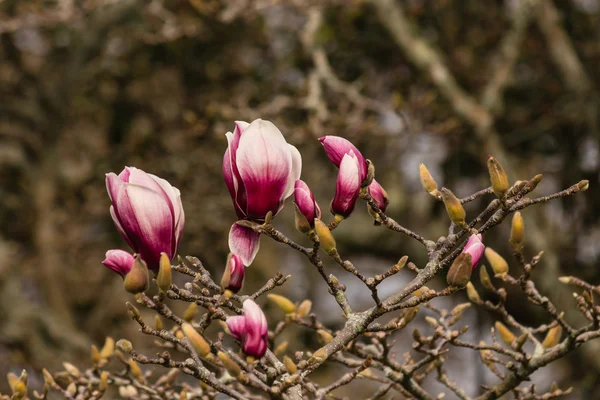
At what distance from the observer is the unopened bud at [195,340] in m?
0.79

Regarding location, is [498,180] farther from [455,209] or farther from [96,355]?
[96,355]

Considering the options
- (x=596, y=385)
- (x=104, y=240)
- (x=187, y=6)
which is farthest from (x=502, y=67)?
(x=104, y=240)

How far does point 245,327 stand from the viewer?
79 cm

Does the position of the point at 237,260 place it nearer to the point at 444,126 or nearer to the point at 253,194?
the point at 253,194

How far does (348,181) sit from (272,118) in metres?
2.36

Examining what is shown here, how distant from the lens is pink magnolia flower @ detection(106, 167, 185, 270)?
2.77 feet

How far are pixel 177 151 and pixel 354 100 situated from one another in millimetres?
1050

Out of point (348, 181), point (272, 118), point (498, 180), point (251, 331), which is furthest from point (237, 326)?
point (272, 118)

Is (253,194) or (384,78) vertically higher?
(384,78)

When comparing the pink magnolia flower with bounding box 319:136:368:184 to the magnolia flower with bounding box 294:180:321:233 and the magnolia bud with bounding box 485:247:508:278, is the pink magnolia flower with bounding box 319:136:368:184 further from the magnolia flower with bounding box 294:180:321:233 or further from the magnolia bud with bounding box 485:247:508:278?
the magnolia bud with bounding box 485:247:508:278

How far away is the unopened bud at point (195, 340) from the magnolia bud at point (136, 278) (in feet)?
0.22

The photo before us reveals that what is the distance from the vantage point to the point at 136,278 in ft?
2.66

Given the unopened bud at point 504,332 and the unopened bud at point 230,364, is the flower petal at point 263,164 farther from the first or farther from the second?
the unopened bud at point 504,332

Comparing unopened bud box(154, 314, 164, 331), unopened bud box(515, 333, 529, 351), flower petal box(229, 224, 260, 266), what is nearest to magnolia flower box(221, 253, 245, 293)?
flower petal box(229, 224, 260, 266)
